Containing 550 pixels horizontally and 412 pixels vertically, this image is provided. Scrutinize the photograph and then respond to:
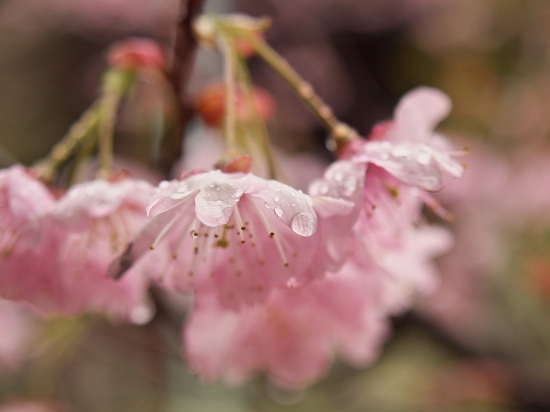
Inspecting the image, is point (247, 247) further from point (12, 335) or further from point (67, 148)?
point (12, 335)

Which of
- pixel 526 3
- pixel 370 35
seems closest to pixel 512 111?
pixel 526 3

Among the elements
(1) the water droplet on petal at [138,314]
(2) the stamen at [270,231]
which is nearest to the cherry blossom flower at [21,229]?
(1) the water droplet on petal at [138,314]

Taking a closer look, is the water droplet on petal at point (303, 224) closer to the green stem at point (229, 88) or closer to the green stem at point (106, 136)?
the green stem at point (229, 88)

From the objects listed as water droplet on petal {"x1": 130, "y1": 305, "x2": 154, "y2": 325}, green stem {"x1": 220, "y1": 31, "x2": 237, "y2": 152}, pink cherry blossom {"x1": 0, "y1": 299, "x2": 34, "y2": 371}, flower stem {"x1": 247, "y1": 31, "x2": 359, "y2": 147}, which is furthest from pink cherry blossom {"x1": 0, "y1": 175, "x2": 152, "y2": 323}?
pink cherry blossom {"x1": 0, "y1": 299, "x2": 34, "y2": 371}

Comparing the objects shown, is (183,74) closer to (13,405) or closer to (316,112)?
(316,112)

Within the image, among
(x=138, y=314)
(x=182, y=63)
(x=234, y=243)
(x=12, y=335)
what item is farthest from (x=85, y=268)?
(x=12, y=335)

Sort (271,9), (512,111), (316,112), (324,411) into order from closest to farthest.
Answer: (316,112)
(324,411)
(512,111)
(271,9)

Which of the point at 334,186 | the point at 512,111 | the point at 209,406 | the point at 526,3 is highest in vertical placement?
the point at 334,186
